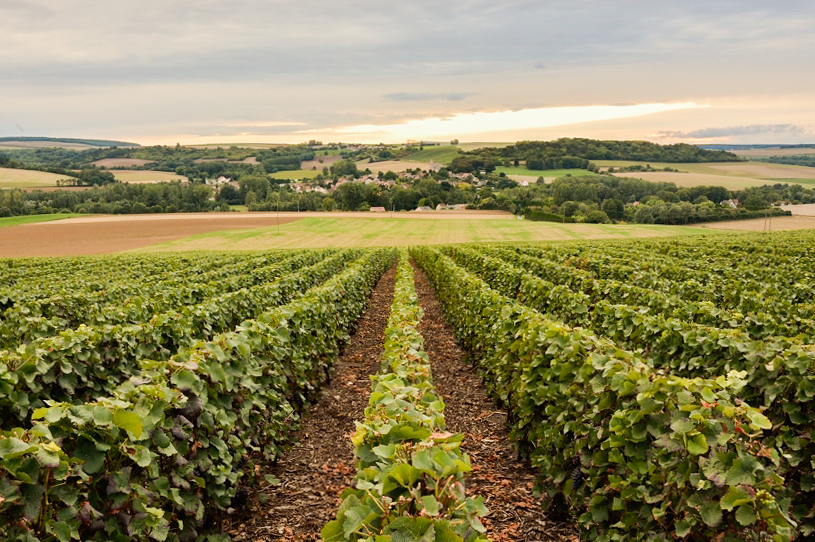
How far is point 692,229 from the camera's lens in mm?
68688

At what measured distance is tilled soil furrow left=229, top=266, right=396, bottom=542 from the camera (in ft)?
17.8

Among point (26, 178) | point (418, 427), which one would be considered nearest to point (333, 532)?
point (418, 427)

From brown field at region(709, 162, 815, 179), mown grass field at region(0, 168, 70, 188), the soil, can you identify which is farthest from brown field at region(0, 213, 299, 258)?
brown field at region(709, 162, 815, 179)

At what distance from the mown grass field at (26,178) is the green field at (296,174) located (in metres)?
→ 57.3

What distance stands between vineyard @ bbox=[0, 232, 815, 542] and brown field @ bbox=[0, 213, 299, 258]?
1848 inches

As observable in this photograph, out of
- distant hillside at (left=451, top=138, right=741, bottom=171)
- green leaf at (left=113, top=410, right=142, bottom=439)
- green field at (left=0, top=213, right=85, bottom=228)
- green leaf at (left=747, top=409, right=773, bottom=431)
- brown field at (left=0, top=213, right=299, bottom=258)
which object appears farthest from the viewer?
distant hillside at (left=451, top=138, right=741, bottom=171)

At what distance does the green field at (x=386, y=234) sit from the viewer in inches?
2170

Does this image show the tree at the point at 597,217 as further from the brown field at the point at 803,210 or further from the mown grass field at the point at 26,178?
the mown grass field at the point at 26,178

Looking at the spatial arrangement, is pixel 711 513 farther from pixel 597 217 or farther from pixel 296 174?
pixel 296 174

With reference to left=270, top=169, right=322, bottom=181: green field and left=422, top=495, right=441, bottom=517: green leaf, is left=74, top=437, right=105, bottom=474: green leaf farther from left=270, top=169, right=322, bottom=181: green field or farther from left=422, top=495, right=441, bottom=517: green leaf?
left=270, top=169, right=322, bottom=181: green field

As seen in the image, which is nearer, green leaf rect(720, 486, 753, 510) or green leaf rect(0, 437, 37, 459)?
green leaf rect(0, 437, 37, 459)

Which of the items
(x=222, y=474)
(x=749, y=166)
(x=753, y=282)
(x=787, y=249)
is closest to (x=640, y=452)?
(x=222, y=474)

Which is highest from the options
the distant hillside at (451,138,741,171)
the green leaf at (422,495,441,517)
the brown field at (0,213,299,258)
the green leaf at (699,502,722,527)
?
the distant hillside at (451,138,741,171)

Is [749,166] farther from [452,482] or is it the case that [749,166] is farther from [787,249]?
[452,482]
